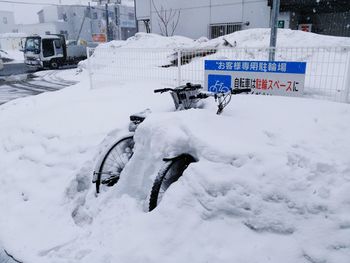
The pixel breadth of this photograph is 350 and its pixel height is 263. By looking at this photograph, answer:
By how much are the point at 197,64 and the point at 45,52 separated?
1974 centimetres

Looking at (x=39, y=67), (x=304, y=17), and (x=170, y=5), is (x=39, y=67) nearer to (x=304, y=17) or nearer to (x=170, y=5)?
(x=170, y=5)

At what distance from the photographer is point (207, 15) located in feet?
64.4

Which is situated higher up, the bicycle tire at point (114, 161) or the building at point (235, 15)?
the building at point (235, 15)

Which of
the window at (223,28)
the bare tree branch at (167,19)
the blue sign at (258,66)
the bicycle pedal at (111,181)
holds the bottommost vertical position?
the bicycle pedal at (111,181)

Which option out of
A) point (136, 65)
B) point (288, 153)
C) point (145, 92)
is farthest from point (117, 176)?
point (136, 65)

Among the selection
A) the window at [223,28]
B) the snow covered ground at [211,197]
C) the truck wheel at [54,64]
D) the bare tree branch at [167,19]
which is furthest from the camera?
the truck wheel at [54,64]

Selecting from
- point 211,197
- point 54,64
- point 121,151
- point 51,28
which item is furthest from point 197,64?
point 51,28

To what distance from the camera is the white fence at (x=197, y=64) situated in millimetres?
6266

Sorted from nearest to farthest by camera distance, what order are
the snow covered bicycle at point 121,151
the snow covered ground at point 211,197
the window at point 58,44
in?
the snow covered ground at point 211,197 → the snow covered bicycle at point 121,151 → the window at point 58,44

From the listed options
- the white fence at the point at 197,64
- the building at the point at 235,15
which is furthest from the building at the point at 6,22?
the white fence at the point at 197,64

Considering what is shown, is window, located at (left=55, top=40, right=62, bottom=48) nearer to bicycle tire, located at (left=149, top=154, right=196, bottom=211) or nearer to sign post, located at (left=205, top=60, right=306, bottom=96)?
sign post, located at (left=205, top=60, right=306, bottom=96)

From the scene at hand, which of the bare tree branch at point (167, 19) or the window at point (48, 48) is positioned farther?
the window at point (48, 48)

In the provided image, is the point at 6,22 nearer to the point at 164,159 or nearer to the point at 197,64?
the point at 197,64

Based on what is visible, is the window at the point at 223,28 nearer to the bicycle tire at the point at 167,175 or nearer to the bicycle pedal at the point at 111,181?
the bicycle pedal at the point at 111,181
